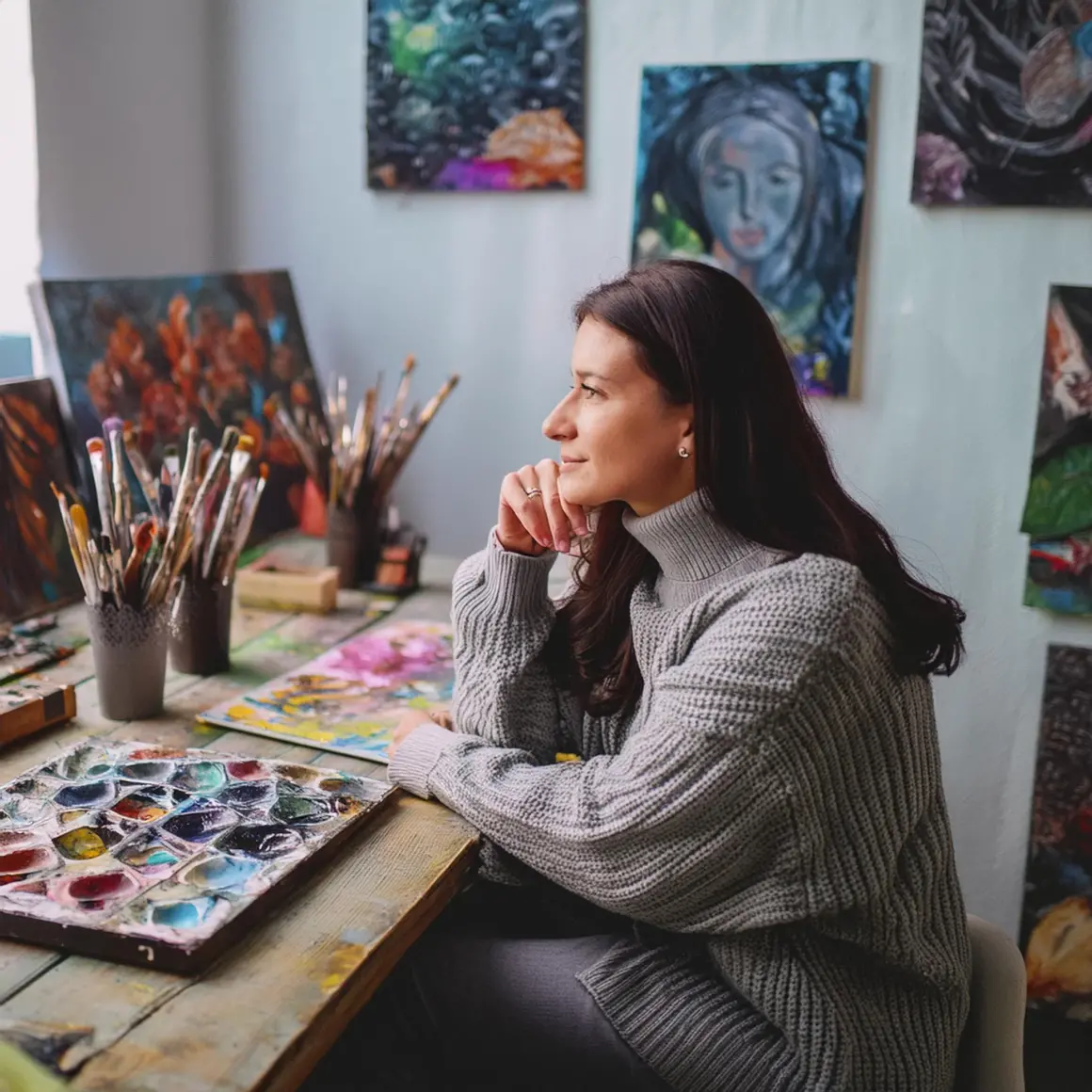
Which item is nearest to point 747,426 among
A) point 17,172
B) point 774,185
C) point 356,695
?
point 356,695

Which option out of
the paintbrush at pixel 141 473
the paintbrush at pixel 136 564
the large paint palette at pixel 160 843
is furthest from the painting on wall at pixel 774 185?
the large paint palette at pixel 160 843

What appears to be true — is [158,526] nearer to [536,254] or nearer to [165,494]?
[165,494]

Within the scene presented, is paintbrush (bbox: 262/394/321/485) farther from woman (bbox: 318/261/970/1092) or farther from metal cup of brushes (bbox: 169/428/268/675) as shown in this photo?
woman (bbox: 318/261/970/1092)

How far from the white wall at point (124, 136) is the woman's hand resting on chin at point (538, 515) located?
0.90 meters

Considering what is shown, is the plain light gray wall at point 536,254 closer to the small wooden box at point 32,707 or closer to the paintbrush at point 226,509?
the paintbrush at point 226,509

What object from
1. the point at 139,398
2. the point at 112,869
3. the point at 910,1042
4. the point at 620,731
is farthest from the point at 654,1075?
the point at 139,398

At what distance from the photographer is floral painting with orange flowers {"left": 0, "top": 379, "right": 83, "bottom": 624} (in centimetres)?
153

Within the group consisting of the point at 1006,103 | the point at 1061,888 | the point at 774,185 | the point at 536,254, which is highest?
the point at 1006,103

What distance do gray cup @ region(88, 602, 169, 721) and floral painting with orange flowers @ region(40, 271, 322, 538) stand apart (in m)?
0.45

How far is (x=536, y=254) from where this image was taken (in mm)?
2027

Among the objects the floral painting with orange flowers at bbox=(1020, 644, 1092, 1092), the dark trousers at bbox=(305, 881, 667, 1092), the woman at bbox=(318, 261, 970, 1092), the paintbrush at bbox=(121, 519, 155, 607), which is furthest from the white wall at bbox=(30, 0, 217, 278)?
the floral painting with orange flowers at bbox=(1020, 644, 1092, 1092)

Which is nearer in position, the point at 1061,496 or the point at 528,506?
the point at 528,506

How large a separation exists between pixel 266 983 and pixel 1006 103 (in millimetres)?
1551

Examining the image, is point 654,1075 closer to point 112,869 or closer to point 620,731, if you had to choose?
point 620,731
